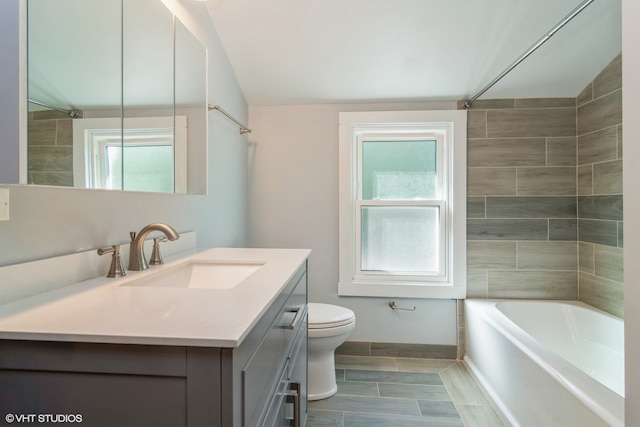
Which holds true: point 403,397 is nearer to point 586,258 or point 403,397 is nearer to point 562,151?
point 586,258

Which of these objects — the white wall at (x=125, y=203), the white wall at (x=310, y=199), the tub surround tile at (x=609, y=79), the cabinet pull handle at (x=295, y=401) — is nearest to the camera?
the white wall at (x=125, y=203)

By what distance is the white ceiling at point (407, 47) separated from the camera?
1888mm

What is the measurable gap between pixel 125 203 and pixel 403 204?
6.31 ft

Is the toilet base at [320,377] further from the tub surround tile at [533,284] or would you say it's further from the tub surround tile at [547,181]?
the tub surround tile at [547,181]

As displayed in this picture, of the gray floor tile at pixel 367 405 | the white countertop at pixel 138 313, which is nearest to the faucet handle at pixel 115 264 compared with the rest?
the white countertop at pixel 138 313

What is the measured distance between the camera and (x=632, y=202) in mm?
863

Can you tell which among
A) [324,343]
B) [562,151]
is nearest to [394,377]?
[324,343]

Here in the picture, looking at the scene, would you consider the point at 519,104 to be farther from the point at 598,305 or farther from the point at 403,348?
the point at 403,348

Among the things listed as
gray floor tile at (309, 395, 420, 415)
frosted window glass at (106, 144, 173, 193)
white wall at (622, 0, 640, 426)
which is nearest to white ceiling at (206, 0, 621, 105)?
frosted window glass at (106, 144, 173, 193)

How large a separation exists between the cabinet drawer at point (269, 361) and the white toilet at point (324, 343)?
567mm

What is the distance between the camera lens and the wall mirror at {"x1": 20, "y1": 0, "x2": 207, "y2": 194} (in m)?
0.82

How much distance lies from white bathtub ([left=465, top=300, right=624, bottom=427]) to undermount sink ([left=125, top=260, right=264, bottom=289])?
1.28m

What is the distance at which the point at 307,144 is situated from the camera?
263 centimetres

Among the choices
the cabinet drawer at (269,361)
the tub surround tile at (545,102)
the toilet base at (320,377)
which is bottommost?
the toilet base at (320,377)
